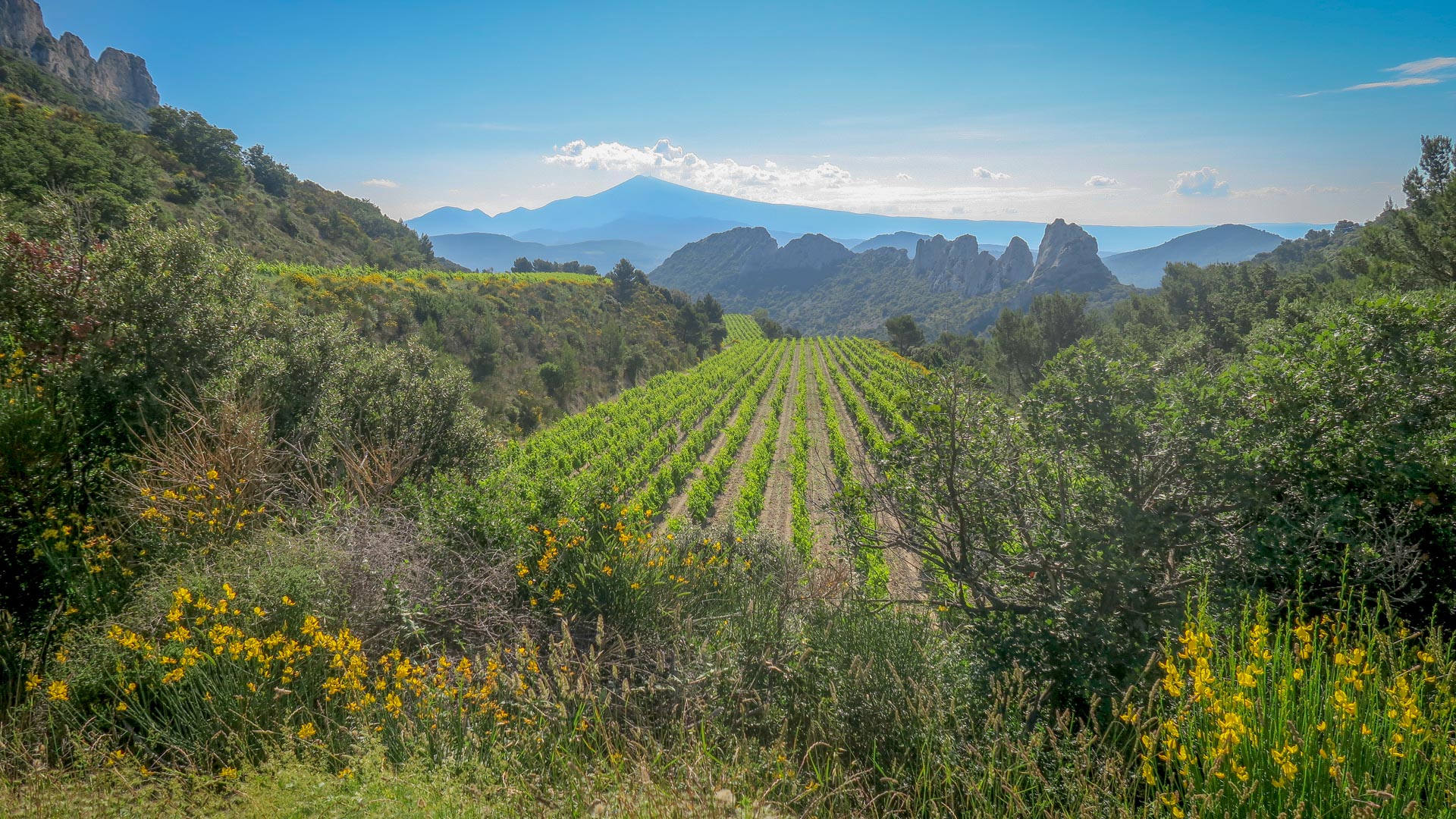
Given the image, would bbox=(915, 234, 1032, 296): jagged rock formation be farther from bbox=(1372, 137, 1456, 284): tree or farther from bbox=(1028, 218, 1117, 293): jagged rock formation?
bbox=(1372, 137, 1456, 284): tree

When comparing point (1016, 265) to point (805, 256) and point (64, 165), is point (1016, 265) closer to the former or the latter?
point (805, 256)

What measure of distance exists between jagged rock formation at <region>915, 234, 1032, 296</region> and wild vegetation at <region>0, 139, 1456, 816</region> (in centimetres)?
13667

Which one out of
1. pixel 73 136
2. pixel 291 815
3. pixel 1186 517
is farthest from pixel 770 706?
pixel 73 136

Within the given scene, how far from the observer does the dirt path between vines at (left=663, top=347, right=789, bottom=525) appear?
16.2 meters

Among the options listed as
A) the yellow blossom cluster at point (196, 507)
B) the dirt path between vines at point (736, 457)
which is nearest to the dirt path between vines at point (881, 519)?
the dirt path between vines at point (736, 457)

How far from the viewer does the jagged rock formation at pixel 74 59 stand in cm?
7738

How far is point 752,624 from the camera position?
4773 mm

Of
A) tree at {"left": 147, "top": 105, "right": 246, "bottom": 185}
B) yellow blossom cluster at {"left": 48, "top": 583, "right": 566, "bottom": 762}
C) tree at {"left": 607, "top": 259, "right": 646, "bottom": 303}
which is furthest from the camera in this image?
tree at {"left": 607, "top": 259, "right": 646, "bottom": 303}

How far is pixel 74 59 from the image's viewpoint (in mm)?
84375

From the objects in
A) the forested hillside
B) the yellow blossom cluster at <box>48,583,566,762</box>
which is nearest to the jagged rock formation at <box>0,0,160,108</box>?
the forested hillside

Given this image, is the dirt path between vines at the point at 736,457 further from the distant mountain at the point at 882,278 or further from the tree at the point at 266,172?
the distant mountain at the point at 882,278

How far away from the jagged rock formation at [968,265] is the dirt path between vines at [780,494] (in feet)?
392

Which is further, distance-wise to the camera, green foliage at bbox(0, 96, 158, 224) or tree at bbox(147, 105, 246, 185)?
tree at bbox(147, 105, 246, 185)

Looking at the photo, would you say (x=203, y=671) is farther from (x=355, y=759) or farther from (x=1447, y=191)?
(x=1447, y=191)
